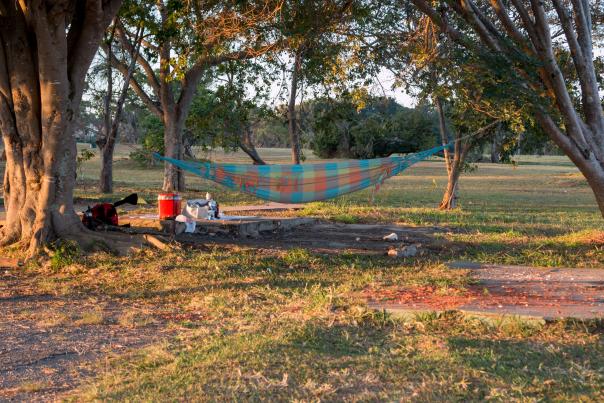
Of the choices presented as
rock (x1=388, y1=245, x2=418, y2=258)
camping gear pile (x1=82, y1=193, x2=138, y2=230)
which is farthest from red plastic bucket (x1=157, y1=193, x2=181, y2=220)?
rock (x1=388, y1=245, x2=418, y2=258)

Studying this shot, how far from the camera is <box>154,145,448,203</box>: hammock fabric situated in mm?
9531

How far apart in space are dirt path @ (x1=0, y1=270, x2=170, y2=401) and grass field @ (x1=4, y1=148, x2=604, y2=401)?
0.10 m

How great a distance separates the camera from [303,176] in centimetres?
986

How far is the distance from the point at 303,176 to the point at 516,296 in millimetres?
4503

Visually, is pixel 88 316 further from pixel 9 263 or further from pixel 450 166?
pixel 450 166

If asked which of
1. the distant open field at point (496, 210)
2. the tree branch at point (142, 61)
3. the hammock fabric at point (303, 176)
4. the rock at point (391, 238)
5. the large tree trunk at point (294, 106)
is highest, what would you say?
the tree branch at point (142, 61)

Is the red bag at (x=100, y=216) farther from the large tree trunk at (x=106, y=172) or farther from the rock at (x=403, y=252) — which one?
the large tree trunk at (x=106, y=172)

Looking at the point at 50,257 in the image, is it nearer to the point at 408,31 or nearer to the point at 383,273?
the point at 383,273

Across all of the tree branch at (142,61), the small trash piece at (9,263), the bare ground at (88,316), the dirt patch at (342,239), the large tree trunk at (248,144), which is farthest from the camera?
the large tree trunk at (248,144)

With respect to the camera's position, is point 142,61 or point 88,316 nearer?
point 88,316

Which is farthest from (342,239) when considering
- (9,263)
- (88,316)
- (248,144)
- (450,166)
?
(248,144)

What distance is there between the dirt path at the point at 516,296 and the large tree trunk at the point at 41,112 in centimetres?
393

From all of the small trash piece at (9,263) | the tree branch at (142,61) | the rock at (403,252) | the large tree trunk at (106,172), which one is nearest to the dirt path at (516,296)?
the rock at (403,252)

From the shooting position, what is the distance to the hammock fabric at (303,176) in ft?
31.3
